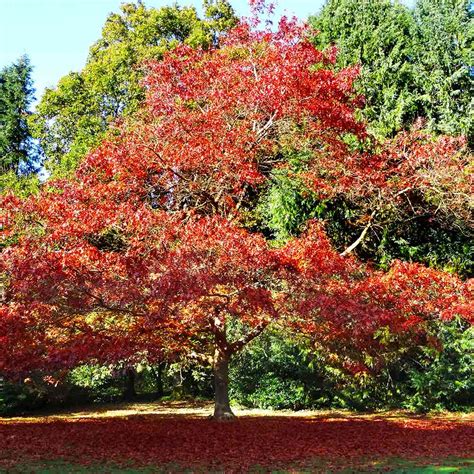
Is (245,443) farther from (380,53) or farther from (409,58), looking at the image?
(409,58)

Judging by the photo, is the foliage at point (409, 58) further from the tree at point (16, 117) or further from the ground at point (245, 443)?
the tree at point (16, 117)

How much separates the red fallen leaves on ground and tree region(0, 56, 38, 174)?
18.4 m

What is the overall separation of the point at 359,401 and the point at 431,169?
5.55 meters

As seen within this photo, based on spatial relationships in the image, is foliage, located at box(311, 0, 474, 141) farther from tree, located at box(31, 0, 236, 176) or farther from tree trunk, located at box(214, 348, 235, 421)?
tree trunk, located at box(214, 348, 235, 421)

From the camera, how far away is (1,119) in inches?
1054

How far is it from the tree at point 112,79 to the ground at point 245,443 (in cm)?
1134

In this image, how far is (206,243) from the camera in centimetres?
764

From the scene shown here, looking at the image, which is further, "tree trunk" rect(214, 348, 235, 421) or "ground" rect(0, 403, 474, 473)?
"tree trunk" rect(214, 348, 235, 421)

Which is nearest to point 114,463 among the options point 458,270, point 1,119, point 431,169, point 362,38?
point 431,169

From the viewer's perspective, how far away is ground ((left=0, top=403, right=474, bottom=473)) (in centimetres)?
673

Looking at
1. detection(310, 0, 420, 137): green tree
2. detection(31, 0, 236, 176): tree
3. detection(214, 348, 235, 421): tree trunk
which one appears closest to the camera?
detection(214, 348, 235, 421): tree trunk

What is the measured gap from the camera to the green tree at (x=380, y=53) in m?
15.7

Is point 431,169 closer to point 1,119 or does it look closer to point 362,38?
point 362,38

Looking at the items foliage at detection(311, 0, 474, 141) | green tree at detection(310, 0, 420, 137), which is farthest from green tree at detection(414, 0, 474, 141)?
green tree at detection(310, 0, 420, 137)
